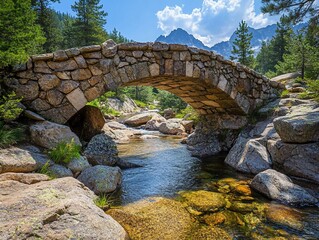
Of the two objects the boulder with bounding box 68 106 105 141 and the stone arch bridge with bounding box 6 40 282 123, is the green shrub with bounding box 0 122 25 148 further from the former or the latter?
the boulder with bounding box 68 106 105 141

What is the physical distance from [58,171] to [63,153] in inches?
18.6

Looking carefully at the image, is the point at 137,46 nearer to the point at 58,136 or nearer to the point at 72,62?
the point at 72,62

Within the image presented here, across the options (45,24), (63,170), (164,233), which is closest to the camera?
(164,233)

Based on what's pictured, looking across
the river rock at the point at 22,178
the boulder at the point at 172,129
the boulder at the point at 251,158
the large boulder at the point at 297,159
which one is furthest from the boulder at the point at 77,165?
the boulder at the point at 172,129

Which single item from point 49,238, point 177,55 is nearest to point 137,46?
point 177,55

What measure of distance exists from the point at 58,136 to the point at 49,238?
124 inches

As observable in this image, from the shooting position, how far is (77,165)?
463cm

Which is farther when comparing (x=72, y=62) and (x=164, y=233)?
(x=72, y=62)

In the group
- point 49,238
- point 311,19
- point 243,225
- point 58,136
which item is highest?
point 311,19

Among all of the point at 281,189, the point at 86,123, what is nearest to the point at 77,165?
the point at 86,123

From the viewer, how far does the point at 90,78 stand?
5.79 m

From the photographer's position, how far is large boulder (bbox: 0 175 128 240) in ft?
6.86

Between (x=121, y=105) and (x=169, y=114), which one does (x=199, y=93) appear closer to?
(x=169, y=114)

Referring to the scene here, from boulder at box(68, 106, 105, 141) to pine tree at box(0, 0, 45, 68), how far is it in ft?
10.0
